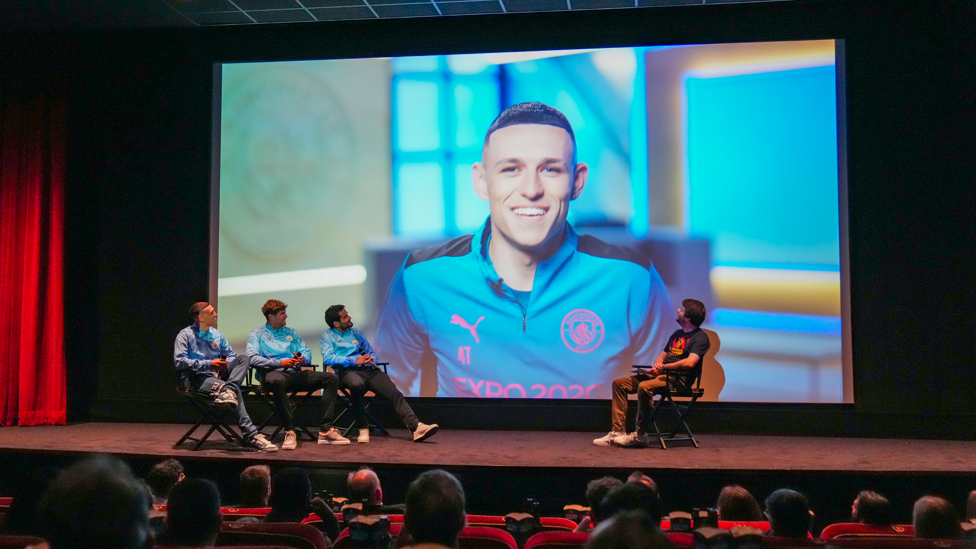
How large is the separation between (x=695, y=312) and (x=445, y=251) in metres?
2.02

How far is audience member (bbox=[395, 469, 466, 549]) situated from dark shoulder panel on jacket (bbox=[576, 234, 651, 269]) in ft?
13.5

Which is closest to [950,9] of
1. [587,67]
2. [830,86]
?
[830,86]

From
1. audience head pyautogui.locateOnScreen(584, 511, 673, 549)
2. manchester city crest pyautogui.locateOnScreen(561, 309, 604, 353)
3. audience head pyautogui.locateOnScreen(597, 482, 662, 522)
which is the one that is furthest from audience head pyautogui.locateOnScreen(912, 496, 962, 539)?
manchester city crest pyautogui.locateOnScreen(561, 309, 604, 353)

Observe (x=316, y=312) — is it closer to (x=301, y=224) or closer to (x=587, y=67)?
(x=301, y=224)

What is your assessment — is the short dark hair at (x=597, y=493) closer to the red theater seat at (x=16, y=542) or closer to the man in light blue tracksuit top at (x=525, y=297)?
the red theater seat at (x=16, y=542)

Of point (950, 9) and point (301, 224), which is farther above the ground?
point (950, 9)

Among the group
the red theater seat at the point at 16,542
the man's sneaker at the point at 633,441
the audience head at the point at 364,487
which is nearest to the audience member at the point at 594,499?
the audience head at the point at 364,487

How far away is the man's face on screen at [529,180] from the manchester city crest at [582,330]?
2.13 ft

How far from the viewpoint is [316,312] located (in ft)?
19.5

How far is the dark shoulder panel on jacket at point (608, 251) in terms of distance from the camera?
5617 millimetres

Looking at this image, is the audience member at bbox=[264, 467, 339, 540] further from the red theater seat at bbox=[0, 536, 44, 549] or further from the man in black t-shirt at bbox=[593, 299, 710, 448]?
the man in black t-shirt at bbox=[593, 299, 710, 448]

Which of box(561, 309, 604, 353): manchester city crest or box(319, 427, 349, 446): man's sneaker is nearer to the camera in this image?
box(319, 427, 349, 446): man's sneaker

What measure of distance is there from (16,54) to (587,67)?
182 inches

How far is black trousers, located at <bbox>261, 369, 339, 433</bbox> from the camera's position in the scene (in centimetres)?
495
